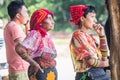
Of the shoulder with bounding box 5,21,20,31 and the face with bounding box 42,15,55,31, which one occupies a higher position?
the face with bounding box 42,15,55,31

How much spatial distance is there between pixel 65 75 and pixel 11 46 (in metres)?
7.84

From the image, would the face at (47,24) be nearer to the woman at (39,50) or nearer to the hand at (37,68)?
the woman at (39,50)

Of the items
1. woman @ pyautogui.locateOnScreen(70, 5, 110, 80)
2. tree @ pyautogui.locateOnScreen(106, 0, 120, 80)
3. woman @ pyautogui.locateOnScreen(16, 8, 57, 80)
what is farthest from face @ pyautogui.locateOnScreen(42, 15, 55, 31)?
tree @ pyautogui.locateOnScreen(106, 0, 120, 80)

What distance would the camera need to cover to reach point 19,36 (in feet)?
18.9

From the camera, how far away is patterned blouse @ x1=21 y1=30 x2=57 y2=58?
17.0 ft

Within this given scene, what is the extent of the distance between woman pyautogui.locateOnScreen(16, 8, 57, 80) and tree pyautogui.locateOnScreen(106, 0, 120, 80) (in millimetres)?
1082

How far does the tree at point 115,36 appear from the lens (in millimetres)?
4234

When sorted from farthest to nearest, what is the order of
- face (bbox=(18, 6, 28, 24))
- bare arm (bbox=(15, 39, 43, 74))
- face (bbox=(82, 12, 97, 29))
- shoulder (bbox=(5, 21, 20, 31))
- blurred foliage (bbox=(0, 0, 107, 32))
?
blurred foliage (bbox=(0, 0, 107, 32)), face (bbox=(18, 6, 28, 24)), shoulder (bbox=(5, 21, 20, 31)), face (bbox=(82, 12, 97, 29)), bare arm (bbox=(15, 39, 43, 74))

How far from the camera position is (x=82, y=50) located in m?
5.28

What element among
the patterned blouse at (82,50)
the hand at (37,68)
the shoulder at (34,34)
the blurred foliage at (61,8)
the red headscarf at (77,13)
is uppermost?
the red headscarf at (77,13)

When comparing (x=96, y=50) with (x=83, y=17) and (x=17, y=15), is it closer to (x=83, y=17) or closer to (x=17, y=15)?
(x=83, y=17)

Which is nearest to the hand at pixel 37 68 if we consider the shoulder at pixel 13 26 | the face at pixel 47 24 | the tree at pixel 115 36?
the face at pixel 47 24

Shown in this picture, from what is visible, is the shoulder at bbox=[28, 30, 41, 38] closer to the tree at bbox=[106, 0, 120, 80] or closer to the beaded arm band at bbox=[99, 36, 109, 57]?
the beaded arm band at bbox=[99, 36, 109, 57]

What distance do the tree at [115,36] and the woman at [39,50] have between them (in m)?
1.08
